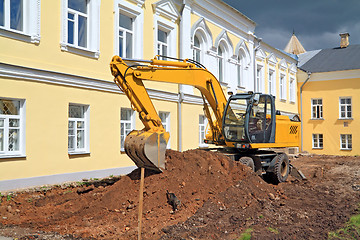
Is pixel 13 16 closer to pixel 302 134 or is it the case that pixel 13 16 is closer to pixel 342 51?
pixel 302 134

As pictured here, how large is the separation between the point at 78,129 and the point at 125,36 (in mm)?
4111

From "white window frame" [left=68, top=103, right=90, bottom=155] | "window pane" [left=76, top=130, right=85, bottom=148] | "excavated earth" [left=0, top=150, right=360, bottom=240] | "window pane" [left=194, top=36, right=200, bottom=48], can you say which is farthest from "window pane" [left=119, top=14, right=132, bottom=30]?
"excavated earth" [left=0, top=150, right=360, bottom=240]

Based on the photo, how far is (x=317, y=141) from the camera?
28.2 meters

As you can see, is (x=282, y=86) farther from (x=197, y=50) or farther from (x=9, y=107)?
(x=9, y=107)

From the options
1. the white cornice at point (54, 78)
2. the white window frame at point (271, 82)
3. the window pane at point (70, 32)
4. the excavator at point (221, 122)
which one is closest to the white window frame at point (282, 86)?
the white window frame at point (271, 82)

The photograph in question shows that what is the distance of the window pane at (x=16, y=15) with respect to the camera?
31.5 feet

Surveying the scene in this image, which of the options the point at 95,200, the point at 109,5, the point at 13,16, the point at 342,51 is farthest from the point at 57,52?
the point at 342,51

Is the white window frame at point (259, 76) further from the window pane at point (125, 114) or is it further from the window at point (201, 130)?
the window pane at point (125, 114)

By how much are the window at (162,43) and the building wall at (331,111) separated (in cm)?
1732

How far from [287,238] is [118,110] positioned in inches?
323

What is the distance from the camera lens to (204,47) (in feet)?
58.1

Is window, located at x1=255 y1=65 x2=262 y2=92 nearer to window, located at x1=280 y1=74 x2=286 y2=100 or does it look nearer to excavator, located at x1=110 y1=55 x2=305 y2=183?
window, located at x1=280 y1=74 x2=286 y2=100

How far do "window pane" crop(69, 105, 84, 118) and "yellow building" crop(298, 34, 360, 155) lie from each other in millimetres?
21584

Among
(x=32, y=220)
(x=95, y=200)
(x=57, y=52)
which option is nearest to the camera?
(x=32, y=220)
